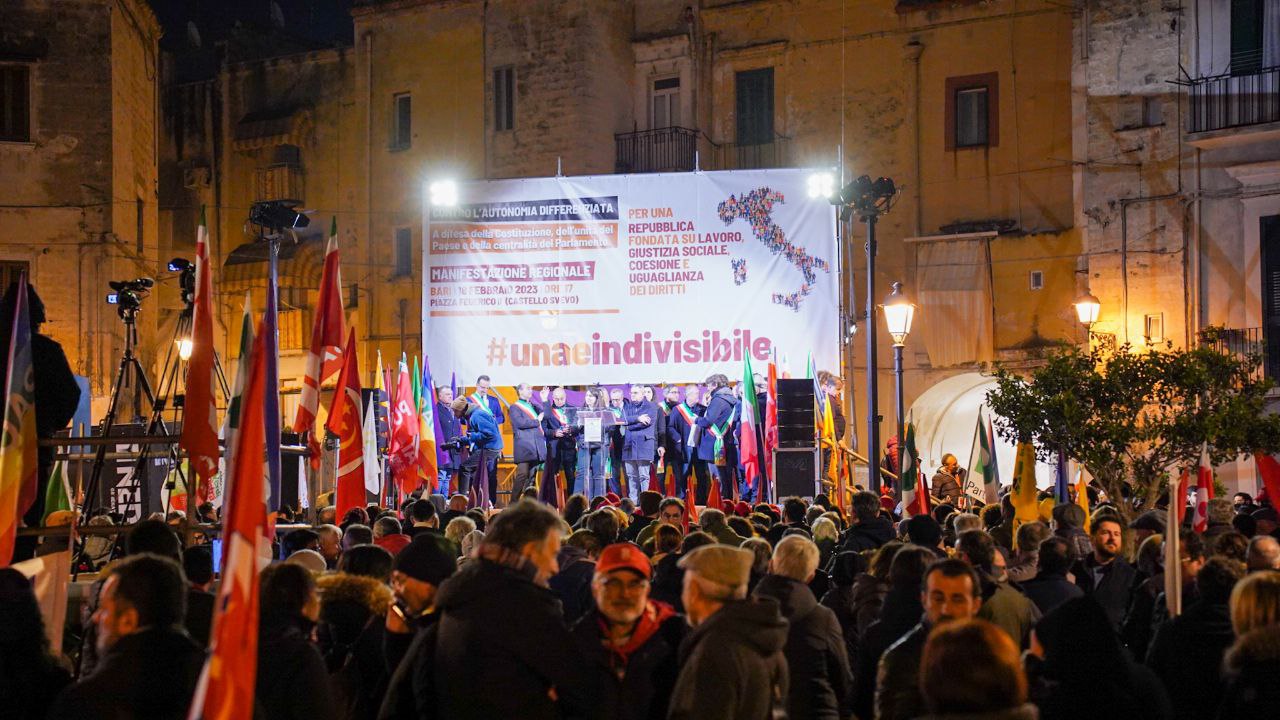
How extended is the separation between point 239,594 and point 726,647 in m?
1.67

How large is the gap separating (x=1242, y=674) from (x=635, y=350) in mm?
19975

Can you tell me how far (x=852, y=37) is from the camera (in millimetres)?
32188

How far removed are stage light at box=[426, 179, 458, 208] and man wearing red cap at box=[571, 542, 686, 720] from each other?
21415 millimetres

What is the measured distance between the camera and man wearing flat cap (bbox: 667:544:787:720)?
5.01 metres

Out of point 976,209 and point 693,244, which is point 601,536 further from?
point 976,209

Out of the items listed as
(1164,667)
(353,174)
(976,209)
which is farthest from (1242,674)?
(353,174)

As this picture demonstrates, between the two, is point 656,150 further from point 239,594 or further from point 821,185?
point 239,594

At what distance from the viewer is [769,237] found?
24.8 metres

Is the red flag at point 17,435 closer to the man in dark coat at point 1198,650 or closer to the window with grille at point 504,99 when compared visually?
the man in dark coat at point 1198,650

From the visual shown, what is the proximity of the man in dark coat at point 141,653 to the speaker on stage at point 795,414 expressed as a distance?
47.6 feet

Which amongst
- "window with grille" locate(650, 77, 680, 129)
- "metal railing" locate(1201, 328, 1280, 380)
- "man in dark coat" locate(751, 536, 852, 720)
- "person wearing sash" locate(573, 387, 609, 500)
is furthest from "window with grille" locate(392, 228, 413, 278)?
"man in dark coat" locate(751, 536, 852, 720)

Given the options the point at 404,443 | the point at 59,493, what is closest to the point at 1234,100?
the point at 404,443

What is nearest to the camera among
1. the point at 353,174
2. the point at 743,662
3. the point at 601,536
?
the point at 743,662

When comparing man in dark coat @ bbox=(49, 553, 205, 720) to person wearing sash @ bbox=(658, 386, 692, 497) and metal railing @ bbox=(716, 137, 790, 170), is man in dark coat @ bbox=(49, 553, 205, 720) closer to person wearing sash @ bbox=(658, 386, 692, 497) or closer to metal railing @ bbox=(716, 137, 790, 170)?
person wearing sash @ bbox=(658, 386, 692, 497)
